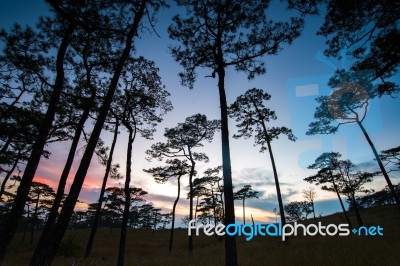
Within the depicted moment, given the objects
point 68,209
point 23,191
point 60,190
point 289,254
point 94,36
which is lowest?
point 289,254

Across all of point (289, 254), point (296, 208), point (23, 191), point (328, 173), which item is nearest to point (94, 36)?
point (23, 191)

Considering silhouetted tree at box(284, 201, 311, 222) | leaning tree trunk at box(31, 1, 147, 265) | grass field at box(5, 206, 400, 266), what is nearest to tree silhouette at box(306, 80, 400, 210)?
grass field at box(5, 206, 400, 266)

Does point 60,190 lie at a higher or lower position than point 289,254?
higher

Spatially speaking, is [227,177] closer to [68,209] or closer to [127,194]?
[68,209]

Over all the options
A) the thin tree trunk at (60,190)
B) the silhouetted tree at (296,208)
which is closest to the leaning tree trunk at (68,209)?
the thin tree trunk at (60,190)

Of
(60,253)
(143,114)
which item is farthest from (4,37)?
(60,253)

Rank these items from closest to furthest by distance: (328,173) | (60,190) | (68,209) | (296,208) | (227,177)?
(68,209) → (227,177) → (60,190) → (328,173) → (296,208)

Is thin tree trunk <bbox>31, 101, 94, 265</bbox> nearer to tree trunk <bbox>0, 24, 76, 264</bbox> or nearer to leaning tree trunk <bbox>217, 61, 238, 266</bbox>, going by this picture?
tree trunk <bbox>0, 24, 76, 264</bbox>

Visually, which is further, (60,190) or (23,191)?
(60,190)

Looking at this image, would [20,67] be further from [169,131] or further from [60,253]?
[60,253]

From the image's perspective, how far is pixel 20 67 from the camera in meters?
12.1

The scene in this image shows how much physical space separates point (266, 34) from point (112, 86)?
7.52 meters

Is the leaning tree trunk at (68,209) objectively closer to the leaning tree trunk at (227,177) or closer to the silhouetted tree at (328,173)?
the leaning tree trunk at (227,177)

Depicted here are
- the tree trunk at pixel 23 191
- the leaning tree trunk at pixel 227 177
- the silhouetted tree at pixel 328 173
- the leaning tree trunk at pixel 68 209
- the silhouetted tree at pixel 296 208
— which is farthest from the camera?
the silhouetted tree at pixel 296 208
